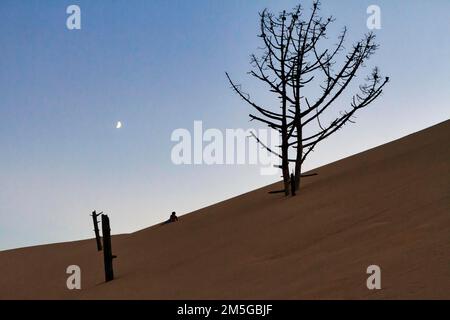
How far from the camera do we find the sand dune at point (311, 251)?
5742 millimetres

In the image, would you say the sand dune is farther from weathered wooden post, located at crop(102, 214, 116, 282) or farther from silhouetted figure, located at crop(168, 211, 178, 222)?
silhouetted figure, located at crop(168, 211, 178, 222)

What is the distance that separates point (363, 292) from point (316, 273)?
4.25 ft

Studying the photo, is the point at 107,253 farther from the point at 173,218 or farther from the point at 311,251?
the point at 173,218

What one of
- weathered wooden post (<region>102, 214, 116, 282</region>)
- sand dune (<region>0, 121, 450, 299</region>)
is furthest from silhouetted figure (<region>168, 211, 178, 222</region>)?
weathered wooden post (<region>102, 214, 116, 282</region>)

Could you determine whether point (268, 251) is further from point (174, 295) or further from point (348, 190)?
point (348, 190)

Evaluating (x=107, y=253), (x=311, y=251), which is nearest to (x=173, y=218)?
(x=107, y=253)

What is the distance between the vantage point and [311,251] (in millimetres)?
7984

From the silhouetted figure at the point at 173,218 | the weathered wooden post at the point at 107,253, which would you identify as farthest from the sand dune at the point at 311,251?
the silhouetted figure at the point at 173,218

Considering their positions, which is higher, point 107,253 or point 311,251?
point 107,253

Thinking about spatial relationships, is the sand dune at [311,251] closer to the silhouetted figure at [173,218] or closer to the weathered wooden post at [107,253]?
the weathered wooden post at [107,253]

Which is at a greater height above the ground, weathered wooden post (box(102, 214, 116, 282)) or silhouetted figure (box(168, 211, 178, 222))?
silhouetted figure (box(168, 211, 178, 222))

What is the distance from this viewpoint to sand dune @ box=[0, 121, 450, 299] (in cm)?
574
